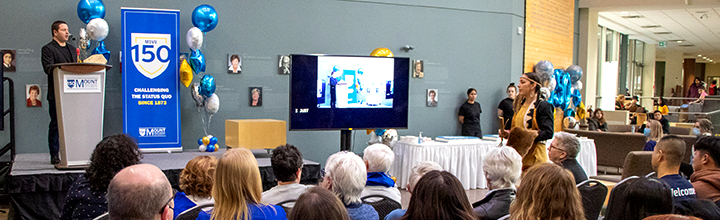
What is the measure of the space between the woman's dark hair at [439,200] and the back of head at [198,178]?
45.9 inches

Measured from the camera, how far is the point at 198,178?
2467 millimetres

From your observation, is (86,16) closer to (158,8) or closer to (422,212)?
(158,8)

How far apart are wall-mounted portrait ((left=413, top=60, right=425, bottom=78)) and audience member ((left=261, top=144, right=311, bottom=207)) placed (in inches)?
235

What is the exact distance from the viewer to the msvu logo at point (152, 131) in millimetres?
6070

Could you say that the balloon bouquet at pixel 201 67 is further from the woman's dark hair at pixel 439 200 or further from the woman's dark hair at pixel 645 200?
the woman's dark hair at pixel 645 200

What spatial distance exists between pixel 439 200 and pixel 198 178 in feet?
4.23

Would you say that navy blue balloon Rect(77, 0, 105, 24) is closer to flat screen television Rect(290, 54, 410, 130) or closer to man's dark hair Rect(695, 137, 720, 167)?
flat screen television Rect(290, 54, 410, 130)

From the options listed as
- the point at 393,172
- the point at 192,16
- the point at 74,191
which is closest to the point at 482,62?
the point at 393,172

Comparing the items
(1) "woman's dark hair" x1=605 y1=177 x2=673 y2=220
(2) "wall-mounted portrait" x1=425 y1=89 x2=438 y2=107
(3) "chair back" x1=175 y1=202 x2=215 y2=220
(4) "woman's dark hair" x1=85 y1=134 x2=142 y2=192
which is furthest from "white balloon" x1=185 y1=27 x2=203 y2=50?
(1) "woman's dark hair" x1=605 y1=177 x2=673 y2=220

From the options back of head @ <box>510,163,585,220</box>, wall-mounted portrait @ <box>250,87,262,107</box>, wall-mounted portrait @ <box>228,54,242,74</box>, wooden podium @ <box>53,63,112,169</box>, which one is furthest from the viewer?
wall-mounted portrait @ <box>250,87,262,107</box>

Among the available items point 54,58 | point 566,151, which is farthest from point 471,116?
point 54,58

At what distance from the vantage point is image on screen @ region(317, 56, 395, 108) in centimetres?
500

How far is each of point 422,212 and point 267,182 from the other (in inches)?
145

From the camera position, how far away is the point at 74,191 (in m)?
2.59
